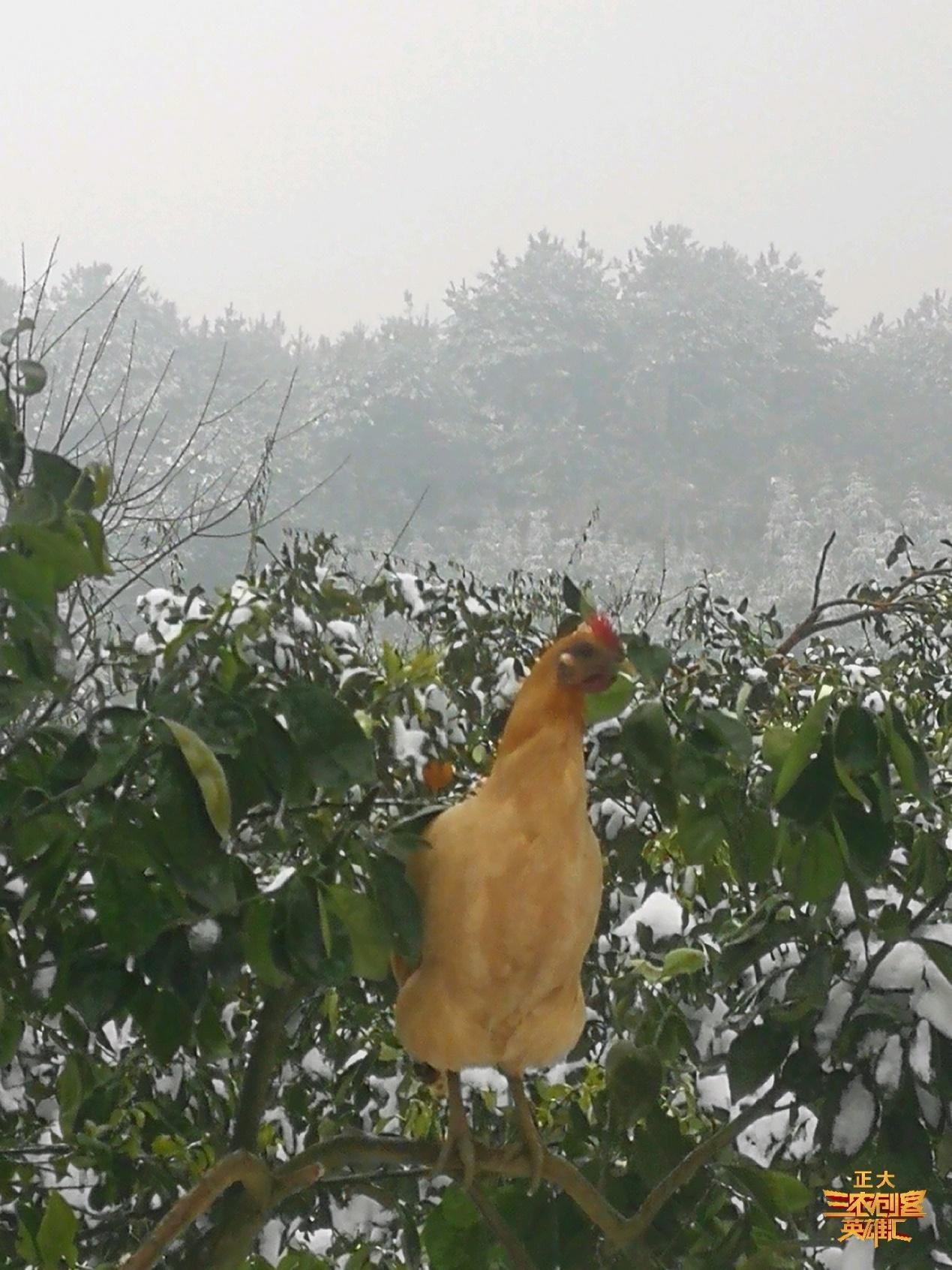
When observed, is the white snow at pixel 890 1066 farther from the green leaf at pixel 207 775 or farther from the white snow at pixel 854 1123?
the green leaf at pixel 207 775

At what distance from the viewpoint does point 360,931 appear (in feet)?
1.95

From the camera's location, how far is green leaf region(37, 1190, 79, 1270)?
722 millimetres

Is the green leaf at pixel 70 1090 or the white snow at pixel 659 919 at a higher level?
the white snow at pixel 659 919

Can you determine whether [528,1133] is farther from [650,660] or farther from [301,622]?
[301,622]

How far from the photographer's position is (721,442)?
8.45 meters

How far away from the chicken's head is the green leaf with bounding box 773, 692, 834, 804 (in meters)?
0.12

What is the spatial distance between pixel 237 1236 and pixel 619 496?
7325 mm

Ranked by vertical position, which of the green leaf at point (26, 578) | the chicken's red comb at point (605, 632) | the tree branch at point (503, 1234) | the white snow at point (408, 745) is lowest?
the tree branch at point (503, 1234)

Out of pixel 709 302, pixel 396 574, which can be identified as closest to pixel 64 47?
pixel 709 302

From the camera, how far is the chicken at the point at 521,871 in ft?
2.16

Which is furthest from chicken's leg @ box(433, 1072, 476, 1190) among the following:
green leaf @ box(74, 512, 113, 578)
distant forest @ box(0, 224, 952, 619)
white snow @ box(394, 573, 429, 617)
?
distant forest @ box(0, 224, 952, 619)

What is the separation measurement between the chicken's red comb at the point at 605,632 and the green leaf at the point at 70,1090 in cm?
38

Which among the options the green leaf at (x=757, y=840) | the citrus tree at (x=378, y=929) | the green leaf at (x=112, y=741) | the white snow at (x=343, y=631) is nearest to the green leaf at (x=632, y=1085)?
the citrus tree at (x=378, y=929)

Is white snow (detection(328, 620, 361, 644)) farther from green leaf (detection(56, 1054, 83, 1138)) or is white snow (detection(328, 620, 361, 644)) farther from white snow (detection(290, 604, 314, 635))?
green leaf (detection(56, 1054, 83, 1138))
